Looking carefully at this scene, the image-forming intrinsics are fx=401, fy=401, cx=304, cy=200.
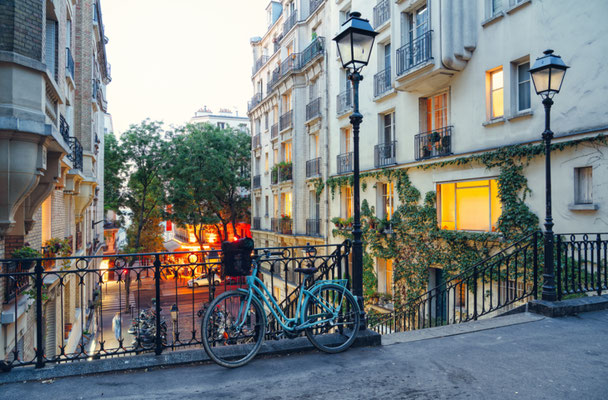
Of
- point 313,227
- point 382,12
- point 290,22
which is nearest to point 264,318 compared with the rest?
point 382,12

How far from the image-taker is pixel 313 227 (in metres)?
25.4

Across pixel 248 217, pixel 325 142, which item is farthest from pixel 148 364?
pixel 248 217

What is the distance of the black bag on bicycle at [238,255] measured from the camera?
503 cm

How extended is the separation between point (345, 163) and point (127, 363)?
61.4 ft

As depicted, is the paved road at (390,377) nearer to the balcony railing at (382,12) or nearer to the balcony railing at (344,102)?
the balcony railing at (382,12)

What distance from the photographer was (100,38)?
2539cm

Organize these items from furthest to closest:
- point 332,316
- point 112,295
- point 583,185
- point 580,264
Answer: point 112,295
point 583,185
point 580,264
point 332,316

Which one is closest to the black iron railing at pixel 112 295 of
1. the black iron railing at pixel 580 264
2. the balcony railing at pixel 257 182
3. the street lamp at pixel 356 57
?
the street lamp at pixel 356 57

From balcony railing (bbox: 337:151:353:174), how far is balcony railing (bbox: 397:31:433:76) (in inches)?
258

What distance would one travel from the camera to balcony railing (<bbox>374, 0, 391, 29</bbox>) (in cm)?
1888

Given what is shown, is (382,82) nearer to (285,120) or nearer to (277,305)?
(285,120)

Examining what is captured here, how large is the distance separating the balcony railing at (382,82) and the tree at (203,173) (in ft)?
64.1

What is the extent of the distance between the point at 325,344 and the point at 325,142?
19482 mm

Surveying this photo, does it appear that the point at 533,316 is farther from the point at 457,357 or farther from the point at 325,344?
the point at 325,344
